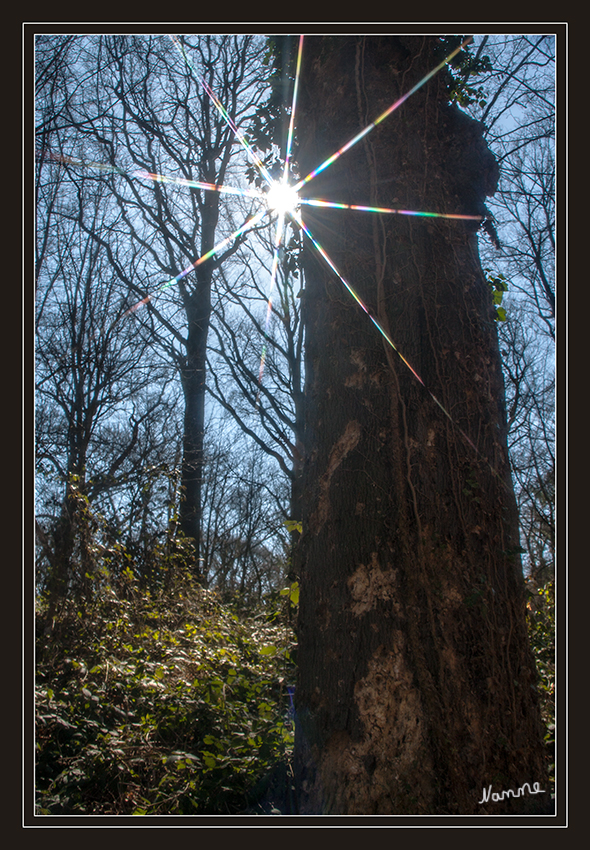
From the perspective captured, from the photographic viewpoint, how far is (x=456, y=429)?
222cm

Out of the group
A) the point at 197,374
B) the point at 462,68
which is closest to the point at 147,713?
the point at 462,68

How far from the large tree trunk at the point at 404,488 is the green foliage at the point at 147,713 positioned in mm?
761

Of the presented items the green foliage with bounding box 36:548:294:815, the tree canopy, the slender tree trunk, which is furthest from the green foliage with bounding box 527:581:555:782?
the slender tree trunk

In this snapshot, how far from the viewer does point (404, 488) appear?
2109 mm

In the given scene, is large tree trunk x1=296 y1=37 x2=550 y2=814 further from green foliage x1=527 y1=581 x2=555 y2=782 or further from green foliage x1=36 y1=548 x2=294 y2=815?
green foliage x1=527 y1=581 x2=555 y2=782

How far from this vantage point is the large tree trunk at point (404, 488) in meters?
1.86

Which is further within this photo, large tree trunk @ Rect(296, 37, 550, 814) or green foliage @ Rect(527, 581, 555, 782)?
green foliage @ Rect(527, 581, 555, 782)

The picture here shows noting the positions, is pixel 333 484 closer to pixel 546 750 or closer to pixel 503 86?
pixel 546 750

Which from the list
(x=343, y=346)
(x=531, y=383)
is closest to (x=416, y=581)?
(x=343, y=346)

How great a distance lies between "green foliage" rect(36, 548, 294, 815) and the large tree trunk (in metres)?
0.76

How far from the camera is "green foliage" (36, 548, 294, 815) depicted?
257 cm

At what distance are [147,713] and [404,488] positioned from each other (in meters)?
2.57
